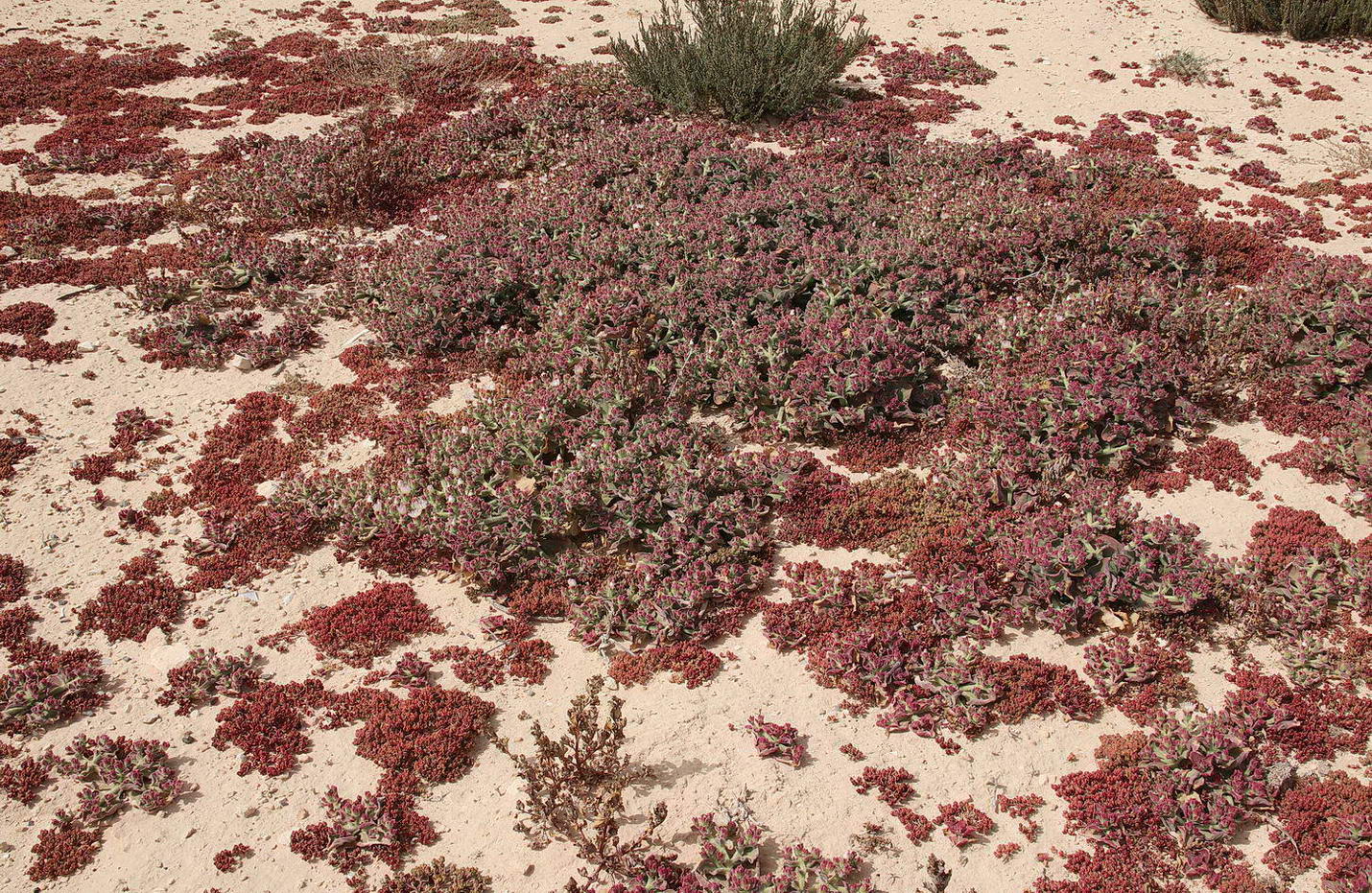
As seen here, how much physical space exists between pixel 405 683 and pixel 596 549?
1799mm

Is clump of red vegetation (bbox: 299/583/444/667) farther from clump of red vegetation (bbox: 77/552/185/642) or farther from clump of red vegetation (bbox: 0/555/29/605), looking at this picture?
clump of red vegetation (bbox: 0/555/29/605)

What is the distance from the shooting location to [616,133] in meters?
13.6

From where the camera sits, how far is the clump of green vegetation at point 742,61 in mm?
14969

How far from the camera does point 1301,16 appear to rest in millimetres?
17422

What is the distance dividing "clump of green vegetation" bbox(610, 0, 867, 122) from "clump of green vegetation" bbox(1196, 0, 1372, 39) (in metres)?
8.45

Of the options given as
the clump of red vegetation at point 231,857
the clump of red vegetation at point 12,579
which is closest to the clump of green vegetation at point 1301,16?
the clump of red vegetation at point 231,857

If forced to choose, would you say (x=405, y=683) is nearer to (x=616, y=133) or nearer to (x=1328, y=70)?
(x=616, y=133)

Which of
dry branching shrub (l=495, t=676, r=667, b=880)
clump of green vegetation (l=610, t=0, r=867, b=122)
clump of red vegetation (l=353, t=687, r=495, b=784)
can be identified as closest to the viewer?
dry branching shrub (l=495, t=676, r=667, b=880)

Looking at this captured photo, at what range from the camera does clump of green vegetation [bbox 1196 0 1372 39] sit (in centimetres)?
1738

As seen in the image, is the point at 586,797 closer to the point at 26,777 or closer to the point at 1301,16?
the point at 26,777

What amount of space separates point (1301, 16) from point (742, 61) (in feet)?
38.1

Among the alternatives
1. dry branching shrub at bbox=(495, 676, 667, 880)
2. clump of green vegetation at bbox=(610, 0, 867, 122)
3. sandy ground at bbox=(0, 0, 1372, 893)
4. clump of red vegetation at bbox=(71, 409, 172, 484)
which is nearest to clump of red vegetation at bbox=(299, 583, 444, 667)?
sandy ground at bbox=(0, 0, 1372, 893)

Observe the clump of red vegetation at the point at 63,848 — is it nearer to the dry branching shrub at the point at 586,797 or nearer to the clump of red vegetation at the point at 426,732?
the clump of red vegetation at the point at 426,732

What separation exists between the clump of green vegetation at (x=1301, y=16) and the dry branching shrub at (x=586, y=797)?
20149 mm
